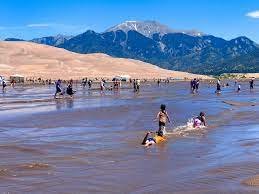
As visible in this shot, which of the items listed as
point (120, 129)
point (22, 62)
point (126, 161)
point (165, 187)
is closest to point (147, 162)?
point (126, 161)

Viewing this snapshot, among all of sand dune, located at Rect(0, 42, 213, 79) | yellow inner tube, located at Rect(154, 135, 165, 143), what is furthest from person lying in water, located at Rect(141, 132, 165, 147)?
sand dune, located at Rect(0, 42, 213, 79)

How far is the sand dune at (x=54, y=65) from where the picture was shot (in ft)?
409

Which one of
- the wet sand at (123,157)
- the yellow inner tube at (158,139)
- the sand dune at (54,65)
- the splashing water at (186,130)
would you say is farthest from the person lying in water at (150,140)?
the sand dune at (54,65)

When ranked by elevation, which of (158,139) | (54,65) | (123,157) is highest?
(54,65)

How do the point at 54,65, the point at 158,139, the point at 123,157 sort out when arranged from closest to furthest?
the point at 123,157
the point at 158,139
the point at 54,65

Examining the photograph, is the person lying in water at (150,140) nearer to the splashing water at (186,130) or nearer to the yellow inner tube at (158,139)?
the yellow inner tube at (158,139)

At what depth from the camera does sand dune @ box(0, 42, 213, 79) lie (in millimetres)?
124512

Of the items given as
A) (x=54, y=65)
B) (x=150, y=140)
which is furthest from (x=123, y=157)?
(x=54, y=65)

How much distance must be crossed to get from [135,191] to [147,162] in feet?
12.7

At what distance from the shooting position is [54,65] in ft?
451

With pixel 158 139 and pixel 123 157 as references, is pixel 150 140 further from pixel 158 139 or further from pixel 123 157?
pixel 123 157

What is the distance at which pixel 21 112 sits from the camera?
115ft

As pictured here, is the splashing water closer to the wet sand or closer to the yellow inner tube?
the wet sand

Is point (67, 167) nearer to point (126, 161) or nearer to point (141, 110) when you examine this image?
point (126, 161)
